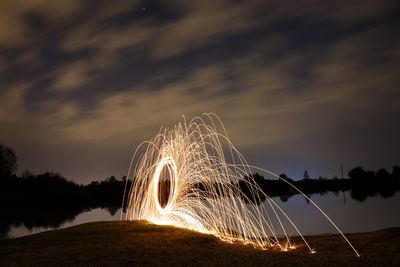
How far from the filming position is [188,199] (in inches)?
716

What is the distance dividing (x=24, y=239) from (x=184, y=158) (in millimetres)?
7376

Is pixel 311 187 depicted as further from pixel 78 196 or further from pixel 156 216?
pixel 156 216

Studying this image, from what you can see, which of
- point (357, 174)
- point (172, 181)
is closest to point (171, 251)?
point (172, 181)

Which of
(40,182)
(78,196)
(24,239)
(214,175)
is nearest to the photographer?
(24,239)

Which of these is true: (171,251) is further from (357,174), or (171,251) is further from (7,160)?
(357,174)

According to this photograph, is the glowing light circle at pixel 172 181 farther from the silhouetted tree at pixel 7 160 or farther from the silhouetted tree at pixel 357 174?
the silhouetted tree at pixel 357 174

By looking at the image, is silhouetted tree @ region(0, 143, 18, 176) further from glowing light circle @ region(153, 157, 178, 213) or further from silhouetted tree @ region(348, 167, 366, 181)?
silhouetted tree @ region(348, 167, 366, 181)

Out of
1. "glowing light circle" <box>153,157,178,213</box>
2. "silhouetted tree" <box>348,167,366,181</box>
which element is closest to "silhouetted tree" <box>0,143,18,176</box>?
"glowing light circle" <box>153,157,178,213</box>

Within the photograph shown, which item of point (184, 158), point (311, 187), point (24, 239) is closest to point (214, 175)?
point (184, 158)

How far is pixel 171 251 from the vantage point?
1187cm

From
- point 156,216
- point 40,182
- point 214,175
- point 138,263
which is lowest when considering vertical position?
point 138,263

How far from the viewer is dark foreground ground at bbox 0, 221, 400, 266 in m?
10.5

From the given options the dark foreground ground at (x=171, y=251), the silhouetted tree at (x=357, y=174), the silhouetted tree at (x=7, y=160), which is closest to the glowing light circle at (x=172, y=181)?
the dark foreground ground at (x=171, y=251)

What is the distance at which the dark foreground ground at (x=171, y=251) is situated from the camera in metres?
10.5
